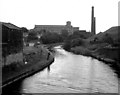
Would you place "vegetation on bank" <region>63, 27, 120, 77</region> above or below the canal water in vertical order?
above

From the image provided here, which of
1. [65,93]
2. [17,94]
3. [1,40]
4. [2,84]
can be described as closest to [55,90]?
[65,93]

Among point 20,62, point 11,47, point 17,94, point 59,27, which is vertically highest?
point 59,27

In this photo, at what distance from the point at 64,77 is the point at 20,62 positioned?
10.5 ft

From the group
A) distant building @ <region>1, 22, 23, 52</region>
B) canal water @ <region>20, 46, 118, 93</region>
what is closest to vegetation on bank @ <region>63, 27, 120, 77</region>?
canal water @ <region>20, 46, 118, 93</region>

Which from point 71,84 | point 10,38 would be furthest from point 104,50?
point 71,84

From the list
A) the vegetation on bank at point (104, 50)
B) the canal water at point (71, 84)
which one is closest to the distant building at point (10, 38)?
the canal water at point (71, 84)

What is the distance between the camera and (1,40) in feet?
40.0

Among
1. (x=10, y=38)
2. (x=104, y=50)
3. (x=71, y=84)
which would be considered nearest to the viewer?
(x=71, y=84)

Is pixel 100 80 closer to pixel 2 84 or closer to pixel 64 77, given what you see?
pixel 64 77

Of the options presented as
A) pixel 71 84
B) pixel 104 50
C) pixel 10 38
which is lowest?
pixel 71 84

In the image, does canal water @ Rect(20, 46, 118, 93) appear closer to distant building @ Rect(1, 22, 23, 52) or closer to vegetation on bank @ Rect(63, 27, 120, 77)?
distant building @ Rect(1, 22, 23, 52)

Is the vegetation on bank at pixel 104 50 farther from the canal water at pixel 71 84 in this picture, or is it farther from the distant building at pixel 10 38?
the distant building at pixel 10 38

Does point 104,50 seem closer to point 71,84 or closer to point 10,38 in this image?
point 10,38

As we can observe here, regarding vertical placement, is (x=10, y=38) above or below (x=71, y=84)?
above
